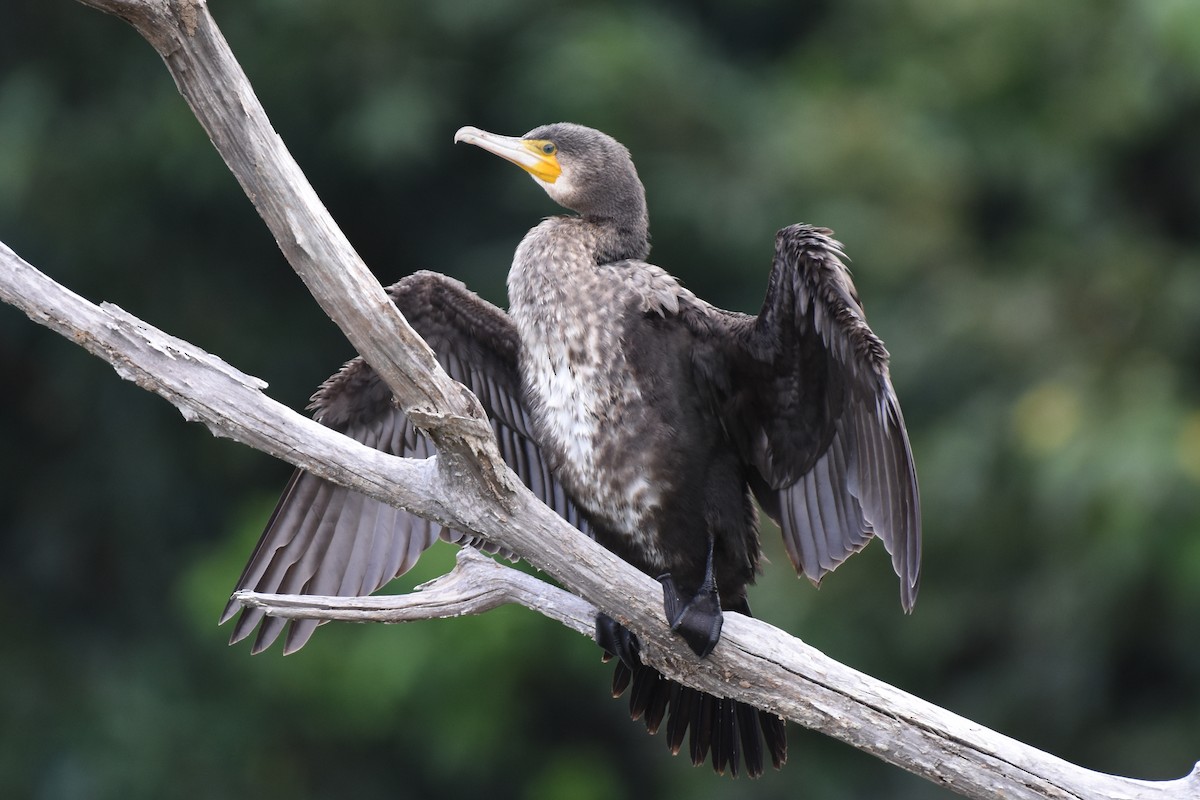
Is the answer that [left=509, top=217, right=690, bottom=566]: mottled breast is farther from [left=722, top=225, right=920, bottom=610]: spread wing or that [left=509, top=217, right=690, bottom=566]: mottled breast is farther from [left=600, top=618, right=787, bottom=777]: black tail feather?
[left=600, top=618, right=787, bottom=777]: black tail feather

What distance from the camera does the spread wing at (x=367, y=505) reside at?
365 centimetres

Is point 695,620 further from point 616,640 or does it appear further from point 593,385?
point 593,385

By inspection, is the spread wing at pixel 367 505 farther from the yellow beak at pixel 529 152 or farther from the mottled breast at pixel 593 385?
the yellow beak at pixel 529 152

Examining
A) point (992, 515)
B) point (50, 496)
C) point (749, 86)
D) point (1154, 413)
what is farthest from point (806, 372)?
point (50, 496)

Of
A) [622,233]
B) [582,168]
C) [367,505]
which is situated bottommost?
[367,505]

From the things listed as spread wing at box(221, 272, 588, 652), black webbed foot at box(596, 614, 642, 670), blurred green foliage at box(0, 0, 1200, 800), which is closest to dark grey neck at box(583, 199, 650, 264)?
spread wing at box(221, 272, 588, 652)

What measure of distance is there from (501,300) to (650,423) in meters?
3.67

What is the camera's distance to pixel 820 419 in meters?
3.34

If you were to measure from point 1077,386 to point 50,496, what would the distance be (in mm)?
5518

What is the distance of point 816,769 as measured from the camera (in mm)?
7312

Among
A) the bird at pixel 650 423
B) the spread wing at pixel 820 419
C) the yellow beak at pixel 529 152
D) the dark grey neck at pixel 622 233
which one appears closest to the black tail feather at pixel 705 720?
the bird at pixel 650 423

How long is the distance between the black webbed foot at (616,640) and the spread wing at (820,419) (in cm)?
42

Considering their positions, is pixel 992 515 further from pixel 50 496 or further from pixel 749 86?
pixel 50 496

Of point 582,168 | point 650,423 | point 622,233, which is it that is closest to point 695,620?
point 650,423
